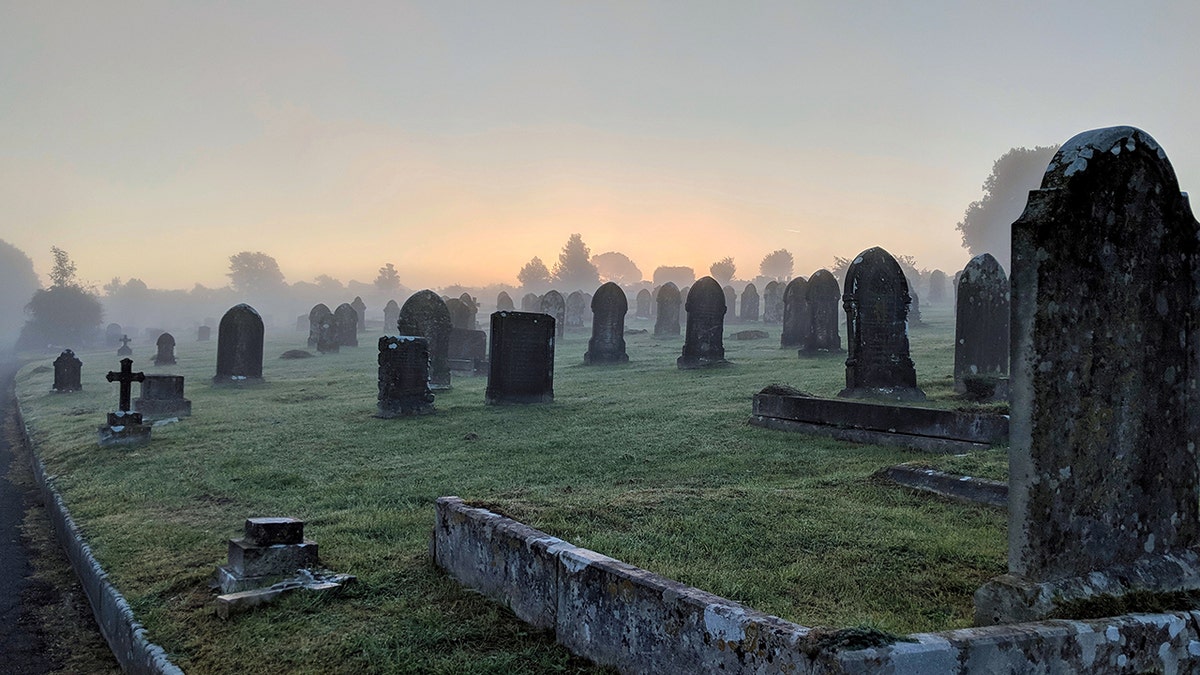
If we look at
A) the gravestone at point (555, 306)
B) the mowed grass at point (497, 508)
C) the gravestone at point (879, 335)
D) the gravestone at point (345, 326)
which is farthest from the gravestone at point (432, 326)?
the gravestone at point (555, 306)

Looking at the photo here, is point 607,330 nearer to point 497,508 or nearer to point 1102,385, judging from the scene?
point 497,508

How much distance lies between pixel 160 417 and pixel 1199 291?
18764mm

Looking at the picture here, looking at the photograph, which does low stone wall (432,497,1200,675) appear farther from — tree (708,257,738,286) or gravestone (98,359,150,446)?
tree (708,257,738,286)

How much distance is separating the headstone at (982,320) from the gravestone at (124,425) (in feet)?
50.6

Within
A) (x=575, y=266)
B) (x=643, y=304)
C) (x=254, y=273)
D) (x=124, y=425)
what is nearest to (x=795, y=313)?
(x=124, y=425)

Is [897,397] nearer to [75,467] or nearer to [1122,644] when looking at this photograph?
[1122,644]

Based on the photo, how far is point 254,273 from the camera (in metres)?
144

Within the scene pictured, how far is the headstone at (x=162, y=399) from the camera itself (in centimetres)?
1714

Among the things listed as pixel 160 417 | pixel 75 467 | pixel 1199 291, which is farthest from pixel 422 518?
pixel 160 417

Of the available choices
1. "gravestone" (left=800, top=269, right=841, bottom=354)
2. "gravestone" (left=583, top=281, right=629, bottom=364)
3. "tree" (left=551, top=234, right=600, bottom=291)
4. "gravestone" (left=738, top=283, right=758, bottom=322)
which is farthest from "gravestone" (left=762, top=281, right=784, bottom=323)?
"tree" (left=551, top=234, right=600, bottom=291)

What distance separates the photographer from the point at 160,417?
1709 centimetres

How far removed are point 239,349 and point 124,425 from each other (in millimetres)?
10347

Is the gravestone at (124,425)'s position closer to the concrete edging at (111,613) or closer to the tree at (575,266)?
the concrete edging at (111,613)

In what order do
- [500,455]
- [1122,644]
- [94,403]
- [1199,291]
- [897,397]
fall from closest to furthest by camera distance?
1. [1122,644]
2. [1199,291]
3. [500,455]
4. [897,397]
5. [94,403]
